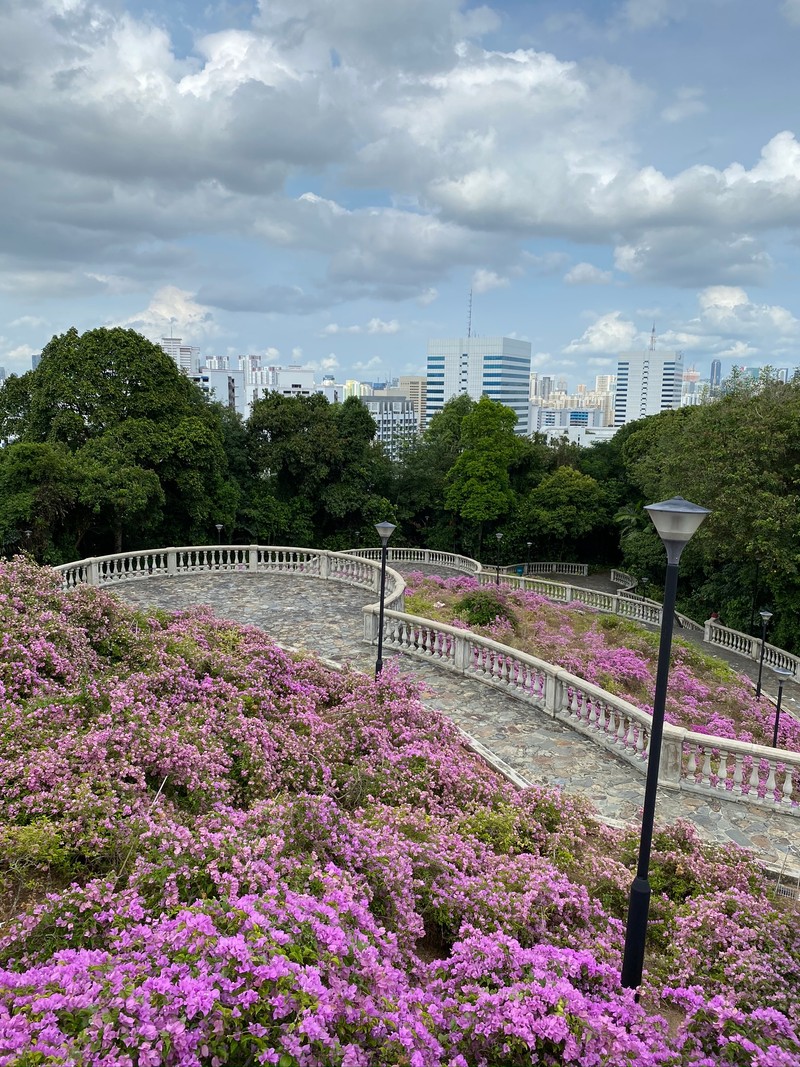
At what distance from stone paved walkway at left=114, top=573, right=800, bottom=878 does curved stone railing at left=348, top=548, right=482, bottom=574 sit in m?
13.7

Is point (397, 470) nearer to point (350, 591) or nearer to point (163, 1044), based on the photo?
point (350, 591)

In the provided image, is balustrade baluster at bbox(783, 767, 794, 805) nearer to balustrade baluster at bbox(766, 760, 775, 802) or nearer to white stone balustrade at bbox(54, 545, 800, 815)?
white stone balustrade at bbox(54, 545, 800, 815)

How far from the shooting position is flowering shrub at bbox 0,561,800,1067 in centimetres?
332

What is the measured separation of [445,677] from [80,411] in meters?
22.1

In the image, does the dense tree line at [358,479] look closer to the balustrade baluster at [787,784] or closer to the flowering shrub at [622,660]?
the flowering shrub at [622,660]

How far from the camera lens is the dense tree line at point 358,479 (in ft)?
76.3

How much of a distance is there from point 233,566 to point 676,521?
18788 millimetres

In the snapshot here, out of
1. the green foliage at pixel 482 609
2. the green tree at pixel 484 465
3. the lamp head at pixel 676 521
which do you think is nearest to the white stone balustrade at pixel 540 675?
the green foliage at pixel 482 609

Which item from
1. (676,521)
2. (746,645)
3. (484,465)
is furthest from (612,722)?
(484,465)

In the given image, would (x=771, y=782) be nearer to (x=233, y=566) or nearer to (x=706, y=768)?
(x=706, y=768)

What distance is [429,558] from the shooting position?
3500cm

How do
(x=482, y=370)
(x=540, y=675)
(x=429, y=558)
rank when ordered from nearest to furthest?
(x=540, y=675), (x=429, y=558), (x=482, y=370)

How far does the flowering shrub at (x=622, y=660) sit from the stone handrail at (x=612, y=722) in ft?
3.91

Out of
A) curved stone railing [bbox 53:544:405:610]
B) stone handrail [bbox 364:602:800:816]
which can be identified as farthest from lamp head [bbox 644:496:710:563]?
curved stone railing [bbox 53:544:405:610]
